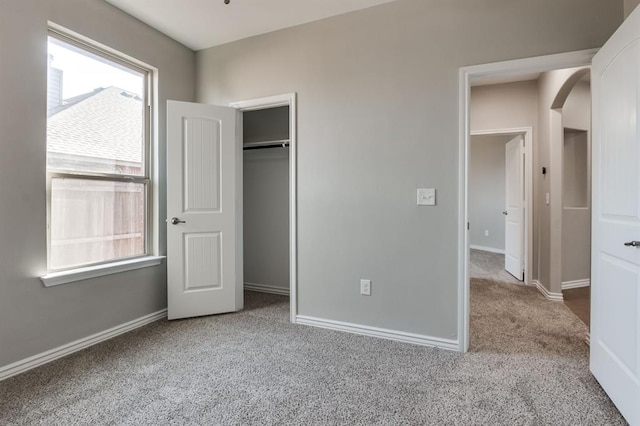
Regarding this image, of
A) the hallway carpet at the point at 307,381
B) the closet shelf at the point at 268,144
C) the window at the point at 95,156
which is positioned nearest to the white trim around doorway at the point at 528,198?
the hallway carpet at the point at 307,381

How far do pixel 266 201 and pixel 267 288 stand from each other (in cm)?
108

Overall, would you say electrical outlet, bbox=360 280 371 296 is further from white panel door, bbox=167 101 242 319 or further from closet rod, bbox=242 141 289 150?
closet rod, bbox=242 141 289 150

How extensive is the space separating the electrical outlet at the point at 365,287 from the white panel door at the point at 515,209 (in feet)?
9.18

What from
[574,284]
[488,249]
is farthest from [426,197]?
[488,249]

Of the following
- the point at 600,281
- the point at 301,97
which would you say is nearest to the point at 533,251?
the point at 600,281

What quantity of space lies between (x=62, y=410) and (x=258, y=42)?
305 cm

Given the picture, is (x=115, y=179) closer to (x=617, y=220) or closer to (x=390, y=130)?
(x=390, y=130)

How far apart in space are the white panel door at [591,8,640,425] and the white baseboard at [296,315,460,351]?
2.82 ft

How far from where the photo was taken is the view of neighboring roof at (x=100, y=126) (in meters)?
2.29

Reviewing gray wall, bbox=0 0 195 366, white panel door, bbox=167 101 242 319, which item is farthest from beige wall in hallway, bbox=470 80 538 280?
gray wall, bbox=0 0 195 366

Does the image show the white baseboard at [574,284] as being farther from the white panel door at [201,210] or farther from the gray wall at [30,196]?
the gray wall at [30,196]

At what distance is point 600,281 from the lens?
1.84 metres

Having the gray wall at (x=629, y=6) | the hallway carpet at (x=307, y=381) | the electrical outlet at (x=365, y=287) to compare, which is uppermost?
the gray wall at (x=629, y=6)

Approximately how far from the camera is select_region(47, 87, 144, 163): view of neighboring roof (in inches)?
90.1
